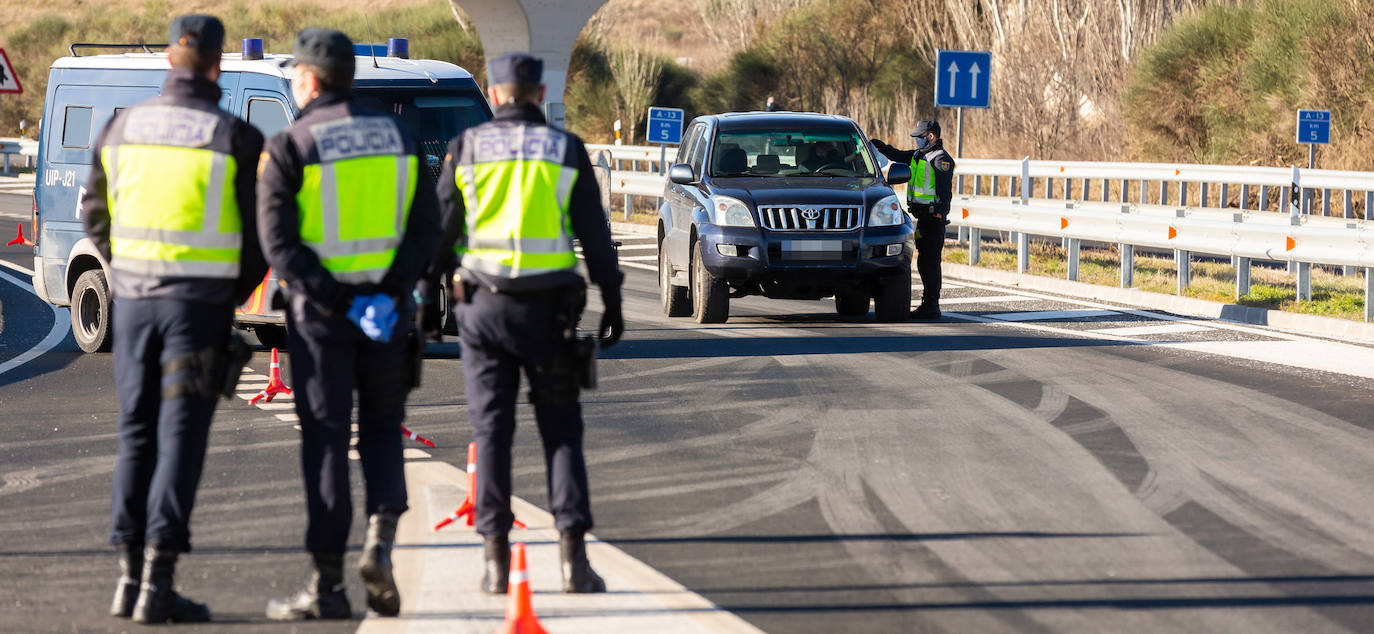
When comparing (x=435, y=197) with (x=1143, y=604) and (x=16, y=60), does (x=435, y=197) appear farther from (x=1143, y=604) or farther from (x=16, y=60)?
(x=16, y=60)

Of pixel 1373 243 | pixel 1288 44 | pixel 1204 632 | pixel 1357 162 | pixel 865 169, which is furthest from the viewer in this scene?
pixel 1288 44

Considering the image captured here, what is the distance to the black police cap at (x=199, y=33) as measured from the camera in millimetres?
5555

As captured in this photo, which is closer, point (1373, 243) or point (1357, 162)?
point (1373, 243)

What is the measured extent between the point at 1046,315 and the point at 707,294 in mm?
3230

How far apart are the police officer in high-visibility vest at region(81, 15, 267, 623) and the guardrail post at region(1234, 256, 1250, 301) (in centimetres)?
1197

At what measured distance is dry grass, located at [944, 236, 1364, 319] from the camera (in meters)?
15.1

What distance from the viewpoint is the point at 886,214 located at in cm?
1416

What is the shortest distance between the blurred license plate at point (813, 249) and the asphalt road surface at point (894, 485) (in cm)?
125

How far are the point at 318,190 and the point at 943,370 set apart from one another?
267 inches

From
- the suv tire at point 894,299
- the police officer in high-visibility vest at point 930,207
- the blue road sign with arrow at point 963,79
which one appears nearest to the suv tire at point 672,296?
the suv tire at point 894,299

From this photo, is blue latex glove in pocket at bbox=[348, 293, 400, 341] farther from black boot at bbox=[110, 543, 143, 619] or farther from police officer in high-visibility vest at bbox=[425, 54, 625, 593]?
black boot at bbox=[110, 543, 143, 619]

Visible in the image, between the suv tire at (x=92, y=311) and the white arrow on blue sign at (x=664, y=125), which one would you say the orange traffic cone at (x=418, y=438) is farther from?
the white arrow on blue sign at (x=664, y=125)

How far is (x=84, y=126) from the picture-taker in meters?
12.5

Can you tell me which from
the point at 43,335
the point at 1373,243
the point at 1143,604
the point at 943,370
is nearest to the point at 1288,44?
the point at 1373,243
